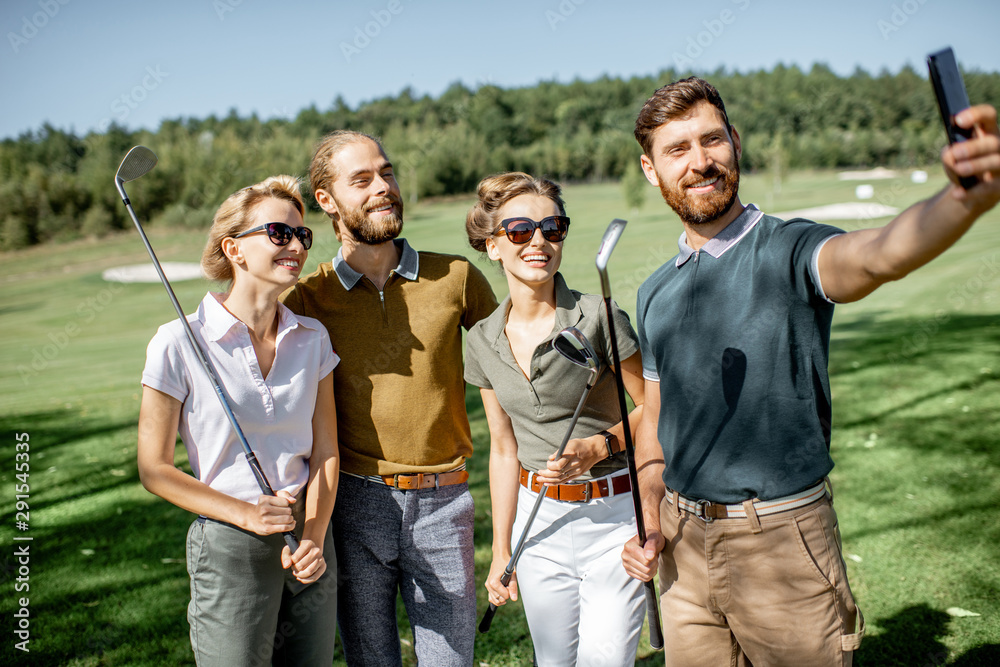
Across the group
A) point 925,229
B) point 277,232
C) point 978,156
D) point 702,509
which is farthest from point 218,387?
point 978,156

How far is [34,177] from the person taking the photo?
44.2m

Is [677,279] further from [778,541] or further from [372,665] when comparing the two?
[372,665]

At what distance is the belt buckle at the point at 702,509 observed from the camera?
252 centimetres

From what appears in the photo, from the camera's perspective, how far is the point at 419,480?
3.25 m

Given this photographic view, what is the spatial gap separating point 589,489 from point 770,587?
0.78 m

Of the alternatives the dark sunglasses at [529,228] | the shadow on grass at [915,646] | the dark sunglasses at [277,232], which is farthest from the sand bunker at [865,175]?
the dark sunglasses at [277,232]


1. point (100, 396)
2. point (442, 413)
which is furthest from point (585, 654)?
point (100, 396)

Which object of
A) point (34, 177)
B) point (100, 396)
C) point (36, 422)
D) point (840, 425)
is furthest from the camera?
point (34, 177)

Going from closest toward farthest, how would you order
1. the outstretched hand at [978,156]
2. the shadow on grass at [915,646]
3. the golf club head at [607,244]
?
the outstretched hand at [978,156] → the golf club head at [607,244] → the shadow on grass at [915,646]

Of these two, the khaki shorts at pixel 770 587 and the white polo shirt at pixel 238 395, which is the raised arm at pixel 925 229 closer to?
the khaki shorts at pixel 770 587

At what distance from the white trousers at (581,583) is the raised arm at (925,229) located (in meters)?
1.28

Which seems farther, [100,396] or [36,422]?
[100,396]

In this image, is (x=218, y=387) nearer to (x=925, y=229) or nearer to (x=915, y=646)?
(x=925, y=229)

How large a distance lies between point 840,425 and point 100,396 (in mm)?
10288
